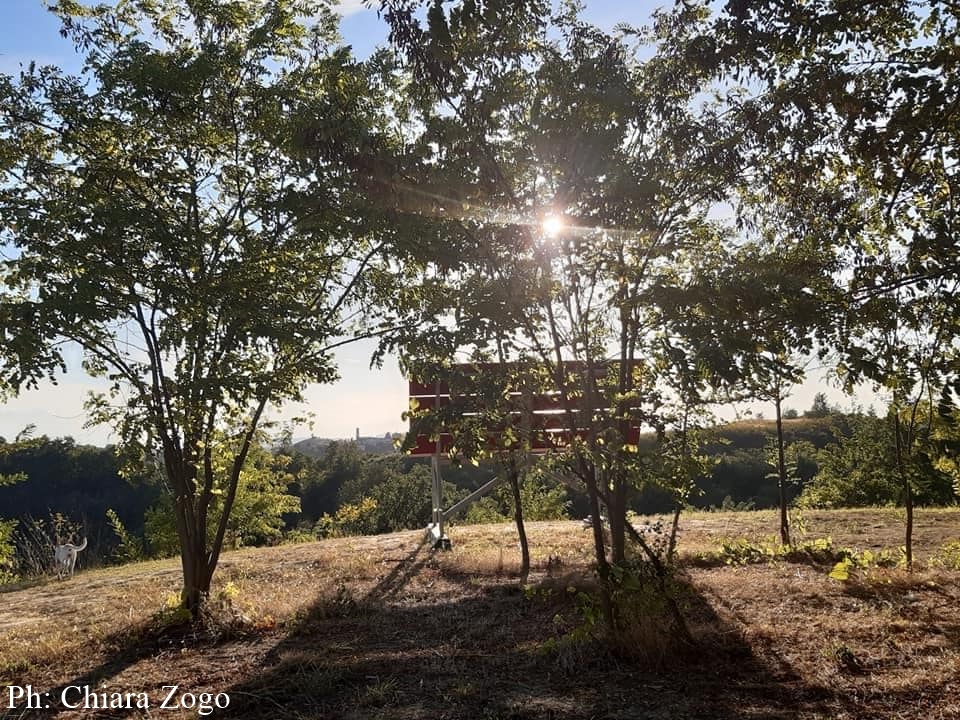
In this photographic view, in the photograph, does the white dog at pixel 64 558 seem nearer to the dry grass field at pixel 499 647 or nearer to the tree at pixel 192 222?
the dry grass field at pixel 499 647

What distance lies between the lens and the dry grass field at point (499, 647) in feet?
13.9

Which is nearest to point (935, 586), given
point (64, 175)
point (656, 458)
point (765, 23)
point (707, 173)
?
point (656, 458)

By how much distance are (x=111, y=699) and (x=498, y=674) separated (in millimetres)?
2596

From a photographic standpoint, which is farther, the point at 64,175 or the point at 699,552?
the point at 699,552

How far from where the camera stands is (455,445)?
5086mm

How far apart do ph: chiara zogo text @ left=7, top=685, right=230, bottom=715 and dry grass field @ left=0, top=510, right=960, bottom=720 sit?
0.11ft

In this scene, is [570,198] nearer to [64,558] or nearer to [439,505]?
[439,505]

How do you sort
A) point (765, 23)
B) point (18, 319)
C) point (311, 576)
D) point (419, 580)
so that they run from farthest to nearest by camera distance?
point (311, 576) < point (419, 580) < point (18, 319) < point (765, 23)

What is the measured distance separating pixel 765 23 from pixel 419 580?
685cm

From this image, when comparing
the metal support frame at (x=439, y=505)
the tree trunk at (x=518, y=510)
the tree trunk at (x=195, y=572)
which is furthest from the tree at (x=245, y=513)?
the tree trunk at (x=195, y=572)

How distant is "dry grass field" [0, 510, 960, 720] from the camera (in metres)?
4.24

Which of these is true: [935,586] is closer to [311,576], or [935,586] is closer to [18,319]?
[311,576]

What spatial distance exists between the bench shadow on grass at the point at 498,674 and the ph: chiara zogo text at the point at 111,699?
19cm

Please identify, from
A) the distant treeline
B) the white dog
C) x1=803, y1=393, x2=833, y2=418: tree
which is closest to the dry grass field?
the distant treeline
